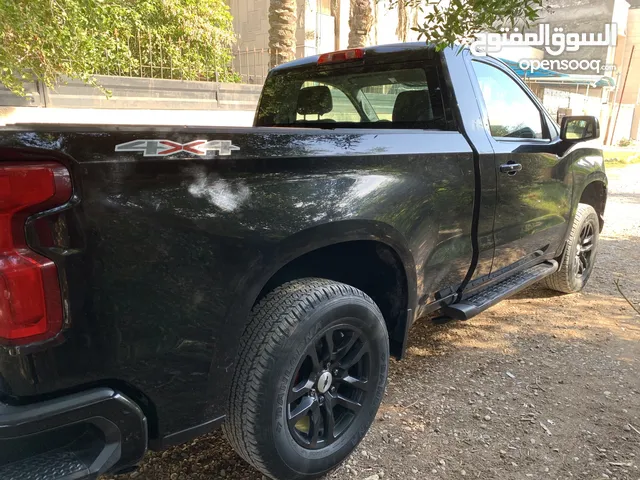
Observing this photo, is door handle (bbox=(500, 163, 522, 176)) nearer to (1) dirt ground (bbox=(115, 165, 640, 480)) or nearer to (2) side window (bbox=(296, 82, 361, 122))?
(2) side window (bbox=(296, 82, 361, 122))

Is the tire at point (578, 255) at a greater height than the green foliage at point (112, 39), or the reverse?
the green foliage at point (112, 39)

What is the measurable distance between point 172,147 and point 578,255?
13.3ft

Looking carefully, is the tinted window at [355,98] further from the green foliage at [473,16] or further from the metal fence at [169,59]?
the metal fence at [169,59]

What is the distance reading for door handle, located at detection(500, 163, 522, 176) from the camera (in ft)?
9.88

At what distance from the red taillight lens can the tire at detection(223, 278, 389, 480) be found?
1.74 meters

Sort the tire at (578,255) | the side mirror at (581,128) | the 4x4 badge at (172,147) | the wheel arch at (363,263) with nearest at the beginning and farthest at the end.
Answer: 1. the 4x4 badge at (172,147)
2. the wheel arch at (363,263)
3. the side mirror at (581,128)
4. the tire at (578,255)

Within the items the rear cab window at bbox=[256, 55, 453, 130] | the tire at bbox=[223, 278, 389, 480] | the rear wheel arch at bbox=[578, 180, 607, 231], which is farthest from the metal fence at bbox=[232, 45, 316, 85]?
the tire at bbox=[223, 278, 389, 480]

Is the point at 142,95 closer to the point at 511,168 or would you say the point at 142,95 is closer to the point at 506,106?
the point at 506,106

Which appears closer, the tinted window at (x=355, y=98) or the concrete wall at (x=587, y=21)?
the tinted window at (x=355, y=98)

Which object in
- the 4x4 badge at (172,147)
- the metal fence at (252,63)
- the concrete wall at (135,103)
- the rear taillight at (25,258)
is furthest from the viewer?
the metal fence at (252,63)

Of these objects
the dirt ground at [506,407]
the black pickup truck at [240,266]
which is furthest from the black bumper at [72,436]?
the dirt ground at [506,407]

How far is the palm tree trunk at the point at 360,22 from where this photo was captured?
1090 cm

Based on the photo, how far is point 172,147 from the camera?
1.57 m

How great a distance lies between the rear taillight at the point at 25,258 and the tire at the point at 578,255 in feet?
13.0
